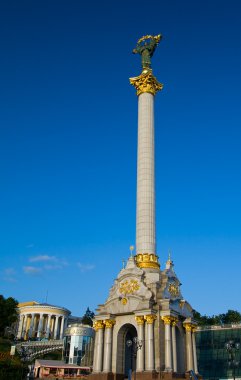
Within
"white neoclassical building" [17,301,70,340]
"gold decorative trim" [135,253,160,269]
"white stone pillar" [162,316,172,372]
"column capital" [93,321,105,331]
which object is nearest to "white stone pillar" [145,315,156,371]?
"white stone pillar" [162,316,172,372]

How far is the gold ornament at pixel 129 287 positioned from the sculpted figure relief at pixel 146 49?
2707 centimetres

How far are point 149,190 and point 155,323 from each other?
14076mm

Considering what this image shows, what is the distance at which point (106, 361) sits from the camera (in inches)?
1521

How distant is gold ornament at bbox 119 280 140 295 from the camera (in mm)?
39969

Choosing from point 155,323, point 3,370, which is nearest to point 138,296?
point 155,323

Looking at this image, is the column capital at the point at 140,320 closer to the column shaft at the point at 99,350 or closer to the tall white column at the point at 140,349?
the tall white column at the point at 140,349

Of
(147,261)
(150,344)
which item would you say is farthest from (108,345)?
(147,261)

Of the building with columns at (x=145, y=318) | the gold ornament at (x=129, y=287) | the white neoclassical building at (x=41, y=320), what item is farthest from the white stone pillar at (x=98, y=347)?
the white neoclassical building at (x=41, y=320)

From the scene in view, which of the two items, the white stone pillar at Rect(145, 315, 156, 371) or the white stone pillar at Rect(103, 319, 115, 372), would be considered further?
the white stone pillar at Rect(103, 319, 115, 372)

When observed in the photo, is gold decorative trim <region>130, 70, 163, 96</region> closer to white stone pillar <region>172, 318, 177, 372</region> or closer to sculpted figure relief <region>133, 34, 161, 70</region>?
sculpted figure relief <region>133, 34, 161, 70</region>

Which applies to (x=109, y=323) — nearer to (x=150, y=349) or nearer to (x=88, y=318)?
(x=150, y=349)

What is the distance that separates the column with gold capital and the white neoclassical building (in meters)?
76.6

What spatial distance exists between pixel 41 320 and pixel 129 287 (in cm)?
7832

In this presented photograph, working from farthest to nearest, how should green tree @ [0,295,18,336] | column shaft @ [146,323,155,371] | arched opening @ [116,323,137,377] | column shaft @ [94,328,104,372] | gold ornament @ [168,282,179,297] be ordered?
green tree @ [0,295,18,336] → gold ornament @ [168,282,179,297] → arched opening @ [116,323,137,377] → column shaft @ [94,328,104,372] → column shaft @ [146,323,155,371]
